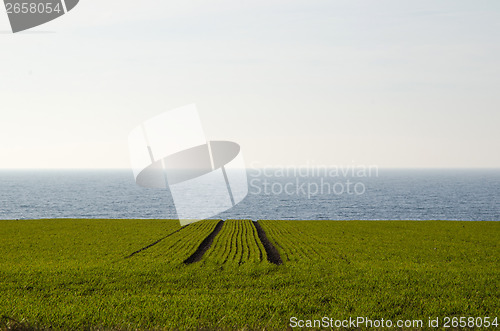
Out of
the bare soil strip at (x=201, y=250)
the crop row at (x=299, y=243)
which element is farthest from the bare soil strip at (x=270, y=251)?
the bare soil strip at (x=201, y=250)

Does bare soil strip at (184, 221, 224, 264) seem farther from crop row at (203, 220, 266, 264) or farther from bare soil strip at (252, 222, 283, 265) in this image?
bare soil strip at (252, 222, 283, 265)

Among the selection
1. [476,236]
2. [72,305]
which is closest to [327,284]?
[72,305]

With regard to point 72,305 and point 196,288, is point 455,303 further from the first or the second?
point 72,305

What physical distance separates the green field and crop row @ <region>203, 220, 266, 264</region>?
158mm

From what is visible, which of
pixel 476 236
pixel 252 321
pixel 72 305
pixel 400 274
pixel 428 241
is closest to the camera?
pixel 252 321

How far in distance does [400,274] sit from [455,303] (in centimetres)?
541

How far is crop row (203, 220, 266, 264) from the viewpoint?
2575 cm

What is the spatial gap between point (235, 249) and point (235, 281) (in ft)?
35.8

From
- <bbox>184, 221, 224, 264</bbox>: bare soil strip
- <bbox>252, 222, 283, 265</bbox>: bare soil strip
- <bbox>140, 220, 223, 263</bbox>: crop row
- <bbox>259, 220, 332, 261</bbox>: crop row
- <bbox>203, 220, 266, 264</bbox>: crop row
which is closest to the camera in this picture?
<bbox>203, 220, 266, 264</bbox>: crop row

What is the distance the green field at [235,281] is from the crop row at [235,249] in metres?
0.16

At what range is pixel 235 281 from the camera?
19578 mm

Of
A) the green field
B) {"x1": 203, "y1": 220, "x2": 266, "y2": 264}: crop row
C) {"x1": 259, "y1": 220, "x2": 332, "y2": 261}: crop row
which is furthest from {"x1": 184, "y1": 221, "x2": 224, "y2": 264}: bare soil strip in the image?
{"x1": 259, "y1": 220, "x2": 332, "y2": 261}: crop row

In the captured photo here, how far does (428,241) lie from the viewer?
35.4m

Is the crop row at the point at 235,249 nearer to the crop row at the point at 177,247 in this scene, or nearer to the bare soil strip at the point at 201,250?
the bare soil strip at the point at 201,250
